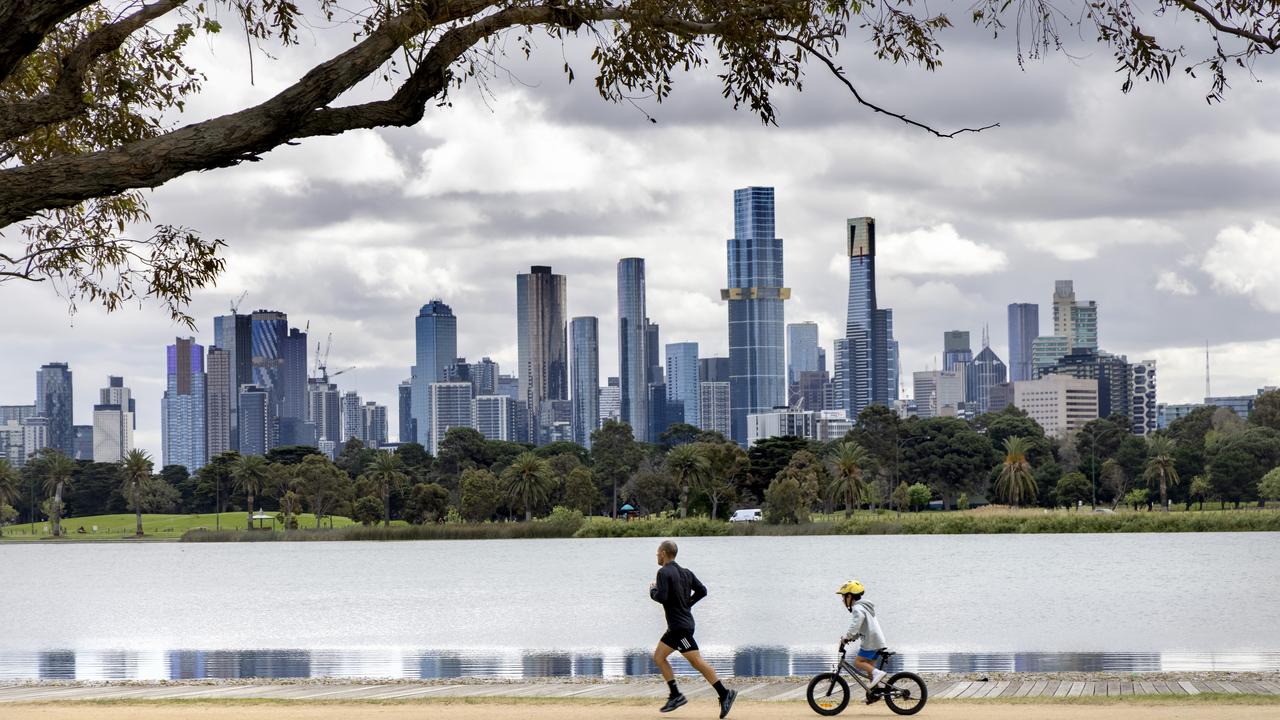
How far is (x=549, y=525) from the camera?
13488 cm

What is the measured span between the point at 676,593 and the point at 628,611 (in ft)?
133

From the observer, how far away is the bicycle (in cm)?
1831

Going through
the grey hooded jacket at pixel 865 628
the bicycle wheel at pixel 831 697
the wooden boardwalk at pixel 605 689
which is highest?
the grey hooded jacket at pixel 865 628

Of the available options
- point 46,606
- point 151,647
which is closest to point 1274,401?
point 46,606

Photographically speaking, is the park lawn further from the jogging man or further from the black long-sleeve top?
the black long-sleeve top

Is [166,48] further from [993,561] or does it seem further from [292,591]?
[993,561]

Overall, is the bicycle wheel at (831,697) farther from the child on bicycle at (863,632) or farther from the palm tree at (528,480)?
the palm tree at (528,480)

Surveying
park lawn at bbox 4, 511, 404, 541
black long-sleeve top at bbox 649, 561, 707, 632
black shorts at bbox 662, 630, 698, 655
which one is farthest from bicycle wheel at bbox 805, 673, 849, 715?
park lawn at bbox 4, 511, 404, 541

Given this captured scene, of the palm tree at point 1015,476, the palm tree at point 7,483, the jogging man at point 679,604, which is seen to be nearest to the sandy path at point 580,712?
the jogging man at point 679,604

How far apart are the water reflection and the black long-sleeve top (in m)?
13.7

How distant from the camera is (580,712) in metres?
20.3

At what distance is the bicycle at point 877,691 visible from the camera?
18.3 meters

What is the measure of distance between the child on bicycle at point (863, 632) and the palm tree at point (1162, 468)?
420 feet

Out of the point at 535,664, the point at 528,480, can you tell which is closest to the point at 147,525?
the point at 528,480
